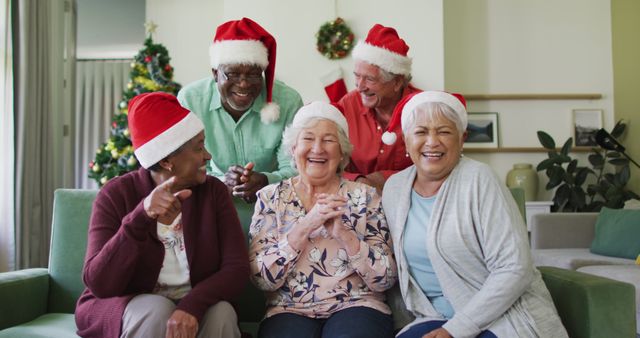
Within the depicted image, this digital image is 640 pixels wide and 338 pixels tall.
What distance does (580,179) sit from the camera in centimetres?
547

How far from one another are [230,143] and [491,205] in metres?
1.33

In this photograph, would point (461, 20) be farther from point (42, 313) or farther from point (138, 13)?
point (42, 313)

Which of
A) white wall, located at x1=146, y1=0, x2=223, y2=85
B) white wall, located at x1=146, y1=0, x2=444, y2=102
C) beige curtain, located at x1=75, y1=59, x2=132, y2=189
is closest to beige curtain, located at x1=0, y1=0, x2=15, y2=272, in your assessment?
white wall, located at x1=146, y1=0, x2=223, y2=85

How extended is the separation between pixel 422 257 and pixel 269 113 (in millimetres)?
1083

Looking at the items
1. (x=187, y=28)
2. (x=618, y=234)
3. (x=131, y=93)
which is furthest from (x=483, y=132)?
(x=131, y=93)

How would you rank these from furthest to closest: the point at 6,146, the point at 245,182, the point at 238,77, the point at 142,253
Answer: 1. the point at 6,146
2. the point at 238,77
3. the point at 245,182
4. the point at 142,253

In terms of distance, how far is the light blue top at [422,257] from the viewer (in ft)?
6.30

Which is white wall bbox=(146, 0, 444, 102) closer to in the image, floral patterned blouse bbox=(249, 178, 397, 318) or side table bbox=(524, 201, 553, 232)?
side table bbox=(524, 201, 553, 232)

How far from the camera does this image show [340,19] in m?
5.28

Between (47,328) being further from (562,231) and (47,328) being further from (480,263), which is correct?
(562,231)

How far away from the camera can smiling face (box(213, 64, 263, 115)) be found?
262 centimetres

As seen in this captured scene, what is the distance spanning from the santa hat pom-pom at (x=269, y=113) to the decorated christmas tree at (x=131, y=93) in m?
2.75

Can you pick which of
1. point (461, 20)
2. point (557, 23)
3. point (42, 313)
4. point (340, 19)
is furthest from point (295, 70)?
point (42, 313)

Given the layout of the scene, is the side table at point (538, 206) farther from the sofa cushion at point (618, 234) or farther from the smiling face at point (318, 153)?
the smiling face at point (318, 153)
